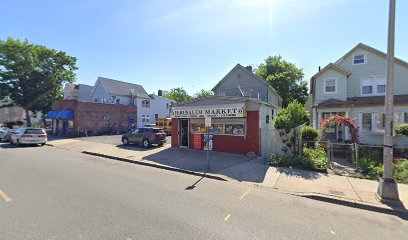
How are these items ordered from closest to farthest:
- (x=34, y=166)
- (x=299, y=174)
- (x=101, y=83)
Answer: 1. (x=299, y=174)
2. (x=34, y=166)
3. (x=101, y=83)

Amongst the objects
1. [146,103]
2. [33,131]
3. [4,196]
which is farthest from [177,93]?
[4,196]

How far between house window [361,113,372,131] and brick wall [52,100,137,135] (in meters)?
28.9

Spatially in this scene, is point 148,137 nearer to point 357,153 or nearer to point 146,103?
point 357,153

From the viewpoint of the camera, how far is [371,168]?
9430 mm

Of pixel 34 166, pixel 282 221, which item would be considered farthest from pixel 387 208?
pixel 34 166

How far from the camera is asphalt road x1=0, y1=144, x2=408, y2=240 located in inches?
166

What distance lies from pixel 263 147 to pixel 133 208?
9.52 meters

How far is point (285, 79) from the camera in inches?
1502

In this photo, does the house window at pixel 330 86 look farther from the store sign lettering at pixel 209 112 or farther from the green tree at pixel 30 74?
the green tree at pixel 30 74

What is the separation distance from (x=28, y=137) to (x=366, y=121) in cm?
2702

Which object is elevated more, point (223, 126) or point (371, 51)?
point (371, 51)

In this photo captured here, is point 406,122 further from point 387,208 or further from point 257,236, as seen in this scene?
point 257,236

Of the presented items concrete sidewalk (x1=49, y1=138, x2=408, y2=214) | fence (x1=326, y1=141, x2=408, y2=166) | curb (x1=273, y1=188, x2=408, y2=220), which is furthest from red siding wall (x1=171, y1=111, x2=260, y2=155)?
curb (x1=273, y1=188, x2=408, y2=220)

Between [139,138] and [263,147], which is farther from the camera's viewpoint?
[139,138]
